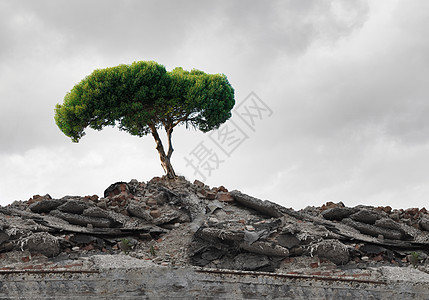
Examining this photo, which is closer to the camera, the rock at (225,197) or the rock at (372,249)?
the rock at (372,249)

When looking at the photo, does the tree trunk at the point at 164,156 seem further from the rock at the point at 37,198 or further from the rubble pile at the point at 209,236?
the rock at the point at 37,198

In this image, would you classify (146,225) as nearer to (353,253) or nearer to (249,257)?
(249,257)

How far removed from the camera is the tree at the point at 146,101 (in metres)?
16.2

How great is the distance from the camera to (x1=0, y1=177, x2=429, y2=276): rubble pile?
908 cm

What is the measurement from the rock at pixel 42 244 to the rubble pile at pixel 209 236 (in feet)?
0.07

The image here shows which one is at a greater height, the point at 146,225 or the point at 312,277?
the point at 146,225

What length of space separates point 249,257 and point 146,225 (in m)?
3.47

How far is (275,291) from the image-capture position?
7562 mm

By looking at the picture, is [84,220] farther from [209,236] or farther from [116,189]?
[116,189]

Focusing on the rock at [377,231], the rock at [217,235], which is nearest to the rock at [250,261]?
the rock at [217,235]

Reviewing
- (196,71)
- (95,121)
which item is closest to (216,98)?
(196,71)

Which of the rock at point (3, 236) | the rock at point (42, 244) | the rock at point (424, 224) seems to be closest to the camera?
the rock at point (42, 244)

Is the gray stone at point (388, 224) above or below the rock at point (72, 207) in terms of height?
below

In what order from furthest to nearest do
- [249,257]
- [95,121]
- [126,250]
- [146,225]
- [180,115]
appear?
[180,115] < [95,121] < [146,225] < [126,250] < [249,257]
